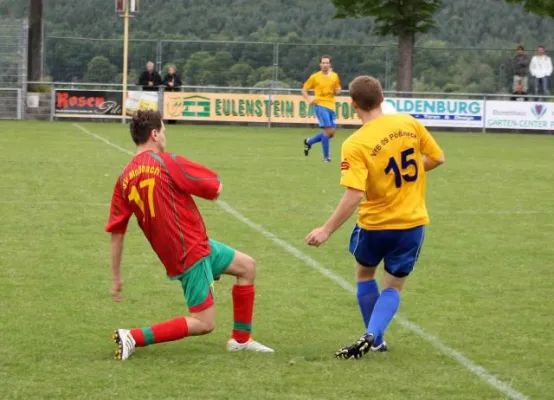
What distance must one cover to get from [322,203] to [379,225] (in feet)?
25.4

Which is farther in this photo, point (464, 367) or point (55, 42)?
point (55, 42)

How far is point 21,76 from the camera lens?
118 ft

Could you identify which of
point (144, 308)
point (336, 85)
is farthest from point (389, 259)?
point (336, 85)

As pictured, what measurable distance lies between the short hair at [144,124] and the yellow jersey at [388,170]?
998mm

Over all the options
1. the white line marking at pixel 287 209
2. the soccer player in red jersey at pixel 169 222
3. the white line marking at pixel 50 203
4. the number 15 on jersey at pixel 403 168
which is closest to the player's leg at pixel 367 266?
the number 15 on jersey at pixel 403 168

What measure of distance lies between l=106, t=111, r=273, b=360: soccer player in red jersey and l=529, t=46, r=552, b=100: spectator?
30.0 metres

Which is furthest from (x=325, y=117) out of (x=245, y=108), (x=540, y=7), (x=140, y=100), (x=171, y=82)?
(x=540, y=7)

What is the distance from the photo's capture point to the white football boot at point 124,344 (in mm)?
6535

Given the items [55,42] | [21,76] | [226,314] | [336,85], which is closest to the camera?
[226,314]

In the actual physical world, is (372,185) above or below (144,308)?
above

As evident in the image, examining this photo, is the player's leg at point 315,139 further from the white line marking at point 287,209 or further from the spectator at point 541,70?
the spectator at point 541,70

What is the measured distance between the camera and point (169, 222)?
21.0ft

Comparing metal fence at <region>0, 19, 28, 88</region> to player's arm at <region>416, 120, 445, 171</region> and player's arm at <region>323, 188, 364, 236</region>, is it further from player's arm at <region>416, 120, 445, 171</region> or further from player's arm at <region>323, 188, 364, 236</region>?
player's arm at <region>323, 188, 364, 236</region>

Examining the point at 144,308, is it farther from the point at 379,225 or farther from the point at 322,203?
the point at 322,203
